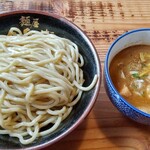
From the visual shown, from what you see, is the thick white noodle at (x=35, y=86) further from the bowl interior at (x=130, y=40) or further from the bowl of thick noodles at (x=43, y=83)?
the bowl interior at (x=130, y=40)

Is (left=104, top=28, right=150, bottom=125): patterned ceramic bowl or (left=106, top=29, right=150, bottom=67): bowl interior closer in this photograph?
(left=104, top=28, right=150, bottom=125): patterned ceramic bowl

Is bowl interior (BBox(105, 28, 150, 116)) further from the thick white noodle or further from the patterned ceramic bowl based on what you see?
the thick white noodle

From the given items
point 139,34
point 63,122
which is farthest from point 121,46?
point 63,122

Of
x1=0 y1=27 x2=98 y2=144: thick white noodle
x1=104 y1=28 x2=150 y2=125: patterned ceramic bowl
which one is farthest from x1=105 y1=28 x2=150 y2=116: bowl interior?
x1=0 y1=27 x2=98 y2=144: thick white noodle

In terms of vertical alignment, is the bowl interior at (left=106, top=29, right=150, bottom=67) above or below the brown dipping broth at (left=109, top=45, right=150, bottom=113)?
above

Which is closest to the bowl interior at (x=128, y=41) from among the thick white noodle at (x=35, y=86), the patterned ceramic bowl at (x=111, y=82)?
the patterned ceramic bowl at (x=111, y=82)

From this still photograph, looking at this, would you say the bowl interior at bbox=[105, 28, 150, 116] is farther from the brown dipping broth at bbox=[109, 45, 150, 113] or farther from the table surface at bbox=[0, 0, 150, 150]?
the table surface at bbox=[0, 0, 150, 150]

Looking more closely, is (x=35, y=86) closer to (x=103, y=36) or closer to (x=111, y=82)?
(x=111, y=82)

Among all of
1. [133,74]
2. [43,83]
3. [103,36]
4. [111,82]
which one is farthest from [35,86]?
[103,36]
